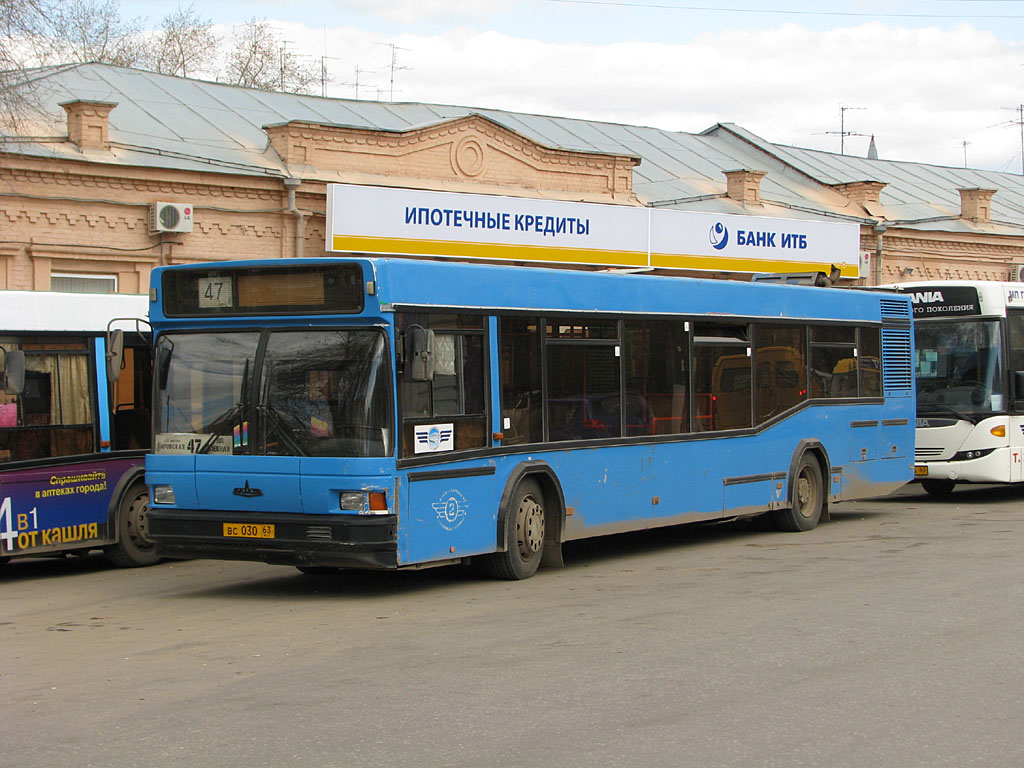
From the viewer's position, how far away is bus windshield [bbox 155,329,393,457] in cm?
1027

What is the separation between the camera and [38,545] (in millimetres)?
12422

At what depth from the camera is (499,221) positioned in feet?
73.6

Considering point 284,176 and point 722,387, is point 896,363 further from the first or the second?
point 284,176

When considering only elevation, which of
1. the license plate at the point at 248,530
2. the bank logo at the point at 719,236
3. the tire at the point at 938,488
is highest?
the bank logo at the point at 719,236

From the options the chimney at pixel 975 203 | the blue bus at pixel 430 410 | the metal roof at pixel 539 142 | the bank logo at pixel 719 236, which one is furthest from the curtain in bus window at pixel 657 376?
the chimney at pixel 975 203

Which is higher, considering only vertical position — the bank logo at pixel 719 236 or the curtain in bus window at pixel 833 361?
the bank logo at pixel 719 236

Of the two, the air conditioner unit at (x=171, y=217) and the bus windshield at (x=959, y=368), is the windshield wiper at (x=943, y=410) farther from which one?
the air conditioner unit at (x=171, y=217)

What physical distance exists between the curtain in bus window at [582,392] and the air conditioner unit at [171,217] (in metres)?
12.3

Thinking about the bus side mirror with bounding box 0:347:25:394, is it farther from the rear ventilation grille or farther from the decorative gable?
the decorative gable

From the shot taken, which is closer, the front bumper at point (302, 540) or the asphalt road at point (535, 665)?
the asphalt road at point (535, 665)

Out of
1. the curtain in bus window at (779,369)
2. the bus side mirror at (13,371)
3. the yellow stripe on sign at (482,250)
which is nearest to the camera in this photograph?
the bus side mirror at (13,371)

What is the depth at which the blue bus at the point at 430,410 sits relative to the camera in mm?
10297

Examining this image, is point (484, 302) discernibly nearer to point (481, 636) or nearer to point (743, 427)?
point (481, 636)

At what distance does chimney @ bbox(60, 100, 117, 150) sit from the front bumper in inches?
550
